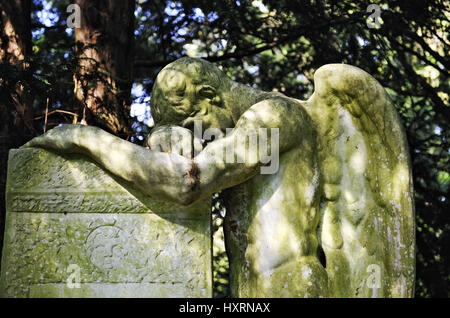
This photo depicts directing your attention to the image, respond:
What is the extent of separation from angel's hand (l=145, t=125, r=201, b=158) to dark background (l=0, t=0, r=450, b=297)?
1149mm

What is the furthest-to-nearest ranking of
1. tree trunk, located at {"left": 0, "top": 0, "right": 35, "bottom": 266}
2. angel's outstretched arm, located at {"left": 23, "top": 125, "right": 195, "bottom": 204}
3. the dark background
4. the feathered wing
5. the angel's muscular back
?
the dark background < tree trunk, located at {"left": 0, "top": 0, "right": 35, "bottom": 266} < the feathered wing < the angel's muscular back < angel's outstretched arm, located at {"left": 23, "top": 125, "right": 195, "bottom": 204}

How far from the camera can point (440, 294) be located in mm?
6844

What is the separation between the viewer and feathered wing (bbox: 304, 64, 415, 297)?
3758 mm

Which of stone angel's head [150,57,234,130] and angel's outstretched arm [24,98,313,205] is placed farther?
stone angel's head [150,57,234,130]

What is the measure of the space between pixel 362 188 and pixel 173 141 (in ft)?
3.96

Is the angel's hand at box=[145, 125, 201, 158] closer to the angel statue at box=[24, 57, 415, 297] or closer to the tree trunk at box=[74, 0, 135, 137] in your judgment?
the angel statue at box=[24, 57, 415, 297]

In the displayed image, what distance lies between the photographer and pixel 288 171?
148 inches

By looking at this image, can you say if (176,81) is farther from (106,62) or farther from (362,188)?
(106,62)

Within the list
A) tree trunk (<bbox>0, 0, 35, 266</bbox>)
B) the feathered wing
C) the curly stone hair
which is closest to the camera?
the feathered wing

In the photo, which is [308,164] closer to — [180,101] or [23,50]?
[180,101]

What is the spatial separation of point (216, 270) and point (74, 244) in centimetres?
421

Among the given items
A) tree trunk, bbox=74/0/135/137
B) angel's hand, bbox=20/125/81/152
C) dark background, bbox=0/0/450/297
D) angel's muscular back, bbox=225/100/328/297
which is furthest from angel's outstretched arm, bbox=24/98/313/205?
tree trunk, bbox=74/0/135/137

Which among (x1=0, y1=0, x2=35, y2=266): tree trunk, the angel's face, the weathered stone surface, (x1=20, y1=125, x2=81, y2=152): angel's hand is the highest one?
(x1=0, y1=0, x2=35, y2=266): tree trunk
